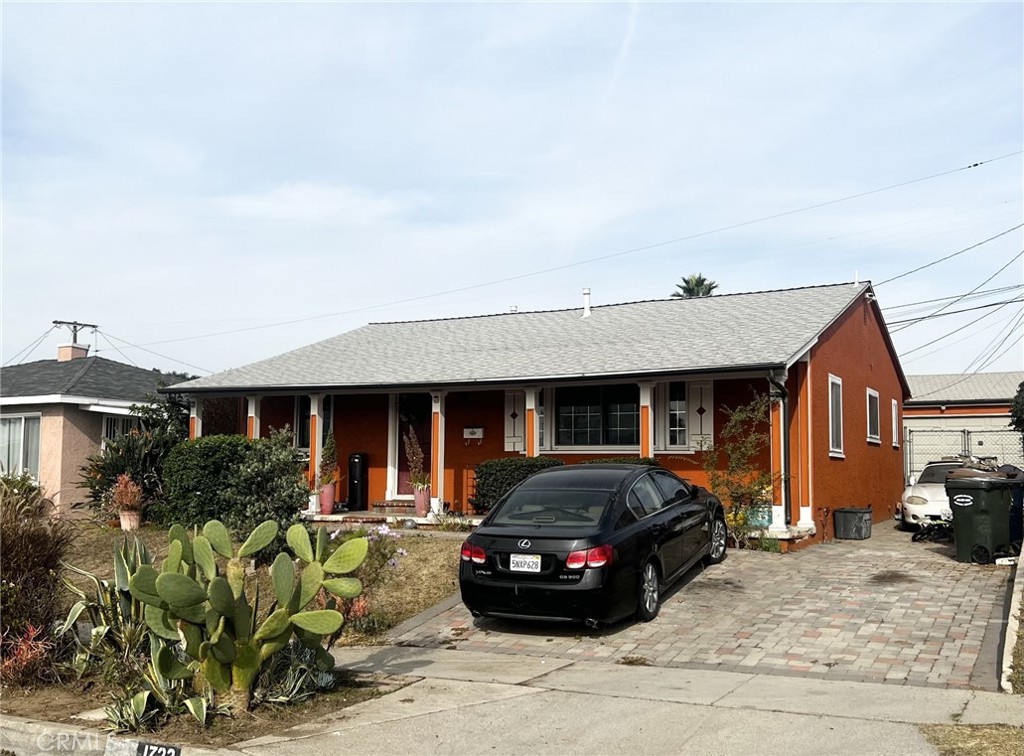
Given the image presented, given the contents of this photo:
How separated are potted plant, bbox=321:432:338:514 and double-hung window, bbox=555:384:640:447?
Answer: 4.67m

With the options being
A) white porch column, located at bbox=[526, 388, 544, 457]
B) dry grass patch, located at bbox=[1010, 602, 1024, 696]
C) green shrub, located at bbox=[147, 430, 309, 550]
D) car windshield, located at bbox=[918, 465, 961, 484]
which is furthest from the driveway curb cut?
green shrub, located at bbox=[147, 430, 309, 550]

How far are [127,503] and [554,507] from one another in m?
10.6

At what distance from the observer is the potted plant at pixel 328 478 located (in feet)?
61.2

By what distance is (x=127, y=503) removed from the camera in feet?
56.0

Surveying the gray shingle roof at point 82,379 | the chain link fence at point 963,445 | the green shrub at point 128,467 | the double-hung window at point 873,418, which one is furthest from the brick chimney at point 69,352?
the chain link fence at point 963,445

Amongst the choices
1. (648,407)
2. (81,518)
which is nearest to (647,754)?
(648,407)

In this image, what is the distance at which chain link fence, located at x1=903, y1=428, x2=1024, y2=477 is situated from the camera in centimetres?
3450

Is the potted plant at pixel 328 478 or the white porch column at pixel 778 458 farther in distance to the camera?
the potted plant at pixel 328 478

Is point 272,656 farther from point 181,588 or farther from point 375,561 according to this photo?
point 375,561

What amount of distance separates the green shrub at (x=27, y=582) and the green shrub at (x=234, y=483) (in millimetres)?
4839

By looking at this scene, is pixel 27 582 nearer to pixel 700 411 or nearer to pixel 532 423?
pixel 532 423

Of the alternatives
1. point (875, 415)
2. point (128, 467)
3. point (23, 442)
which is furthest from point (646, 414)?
point (23, 442)

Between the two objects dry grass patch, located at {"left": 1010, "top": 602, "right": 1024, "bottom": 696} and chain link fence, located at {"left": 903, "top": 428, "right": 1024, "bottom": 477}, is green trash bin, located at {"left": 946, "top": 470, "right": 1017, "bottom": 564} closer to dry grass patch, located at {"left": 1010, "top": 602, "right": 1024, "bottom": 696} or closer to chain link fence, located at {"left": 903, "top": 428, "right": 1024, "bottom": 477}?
dry grass patch, located at {"left": 1010, "top": 602, "right": 1024, "bottom": 696}

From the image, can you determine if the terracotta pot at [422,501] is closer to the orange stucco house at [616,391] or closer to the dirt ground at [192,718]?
the orange stucco house at [616,391]
